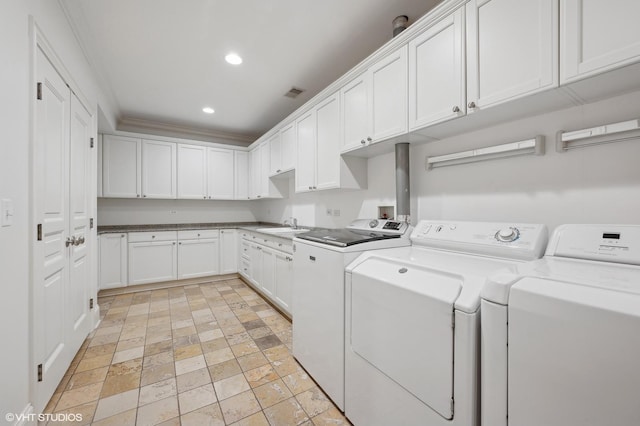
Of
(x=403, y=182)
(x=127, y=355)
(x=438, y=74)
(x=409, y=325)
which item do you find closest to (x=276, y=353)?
(x=127, y=355)

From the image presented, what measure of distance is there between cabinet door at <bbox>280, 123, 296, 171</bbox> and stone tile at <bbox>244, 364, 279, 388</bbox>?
2178mm

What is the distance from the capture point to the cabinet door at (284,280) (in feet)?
8.72

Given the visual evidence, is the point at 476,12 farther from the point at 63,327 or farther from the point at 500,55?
the point at 63,327

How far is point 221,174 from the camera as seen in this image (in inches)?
183

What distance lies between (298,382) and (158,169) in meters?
3.87

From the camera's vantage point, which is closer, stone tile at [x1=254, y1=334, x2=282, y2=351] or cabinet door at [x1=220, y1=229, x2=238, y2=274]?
stone tile at [x1=254, y1=334, x2=282, y2=351]

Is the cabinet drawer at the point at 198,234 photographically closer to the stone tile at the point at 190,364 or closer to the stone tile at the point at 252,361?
the stone tile at the point at 190,364

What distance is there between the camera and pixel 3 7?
1128 millimetres

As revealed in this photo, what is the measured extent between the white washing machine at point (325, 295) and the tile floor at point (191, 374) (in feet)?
0.50

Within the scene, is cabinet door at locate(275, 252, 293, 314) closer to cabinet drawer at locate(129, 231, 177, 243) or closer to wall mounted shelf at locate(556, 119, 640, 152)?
cabinet drawer at locate(129, 231, 177, 243)

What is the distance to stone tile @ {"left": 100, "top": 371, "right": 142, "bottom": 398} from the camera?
67.2 inches

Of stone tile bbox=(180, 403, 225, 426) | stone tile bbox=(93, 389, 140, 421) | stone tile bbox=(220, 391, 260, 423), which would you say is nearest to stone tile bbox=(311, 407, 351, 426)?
stone tile bbox=(220, 391, 260, 423)

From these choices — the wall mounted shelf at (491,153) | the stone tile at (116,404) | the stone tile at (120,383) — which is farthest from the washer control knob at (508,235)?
the stone tile at (120,383)

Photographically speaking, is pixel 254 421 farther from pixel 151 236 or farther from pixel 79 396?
pixel 151 236
